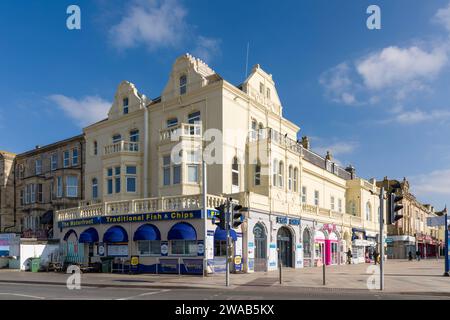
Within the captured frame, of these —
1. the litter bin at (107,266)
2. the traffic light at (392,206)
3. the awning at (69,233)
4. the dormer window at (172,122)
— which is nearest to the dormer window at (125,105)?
the dormer window at (172,122)

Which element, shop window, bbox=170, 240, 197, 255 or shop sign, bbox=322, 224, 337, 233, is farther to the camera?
shop sign, bbox=322, 224, 337, 233

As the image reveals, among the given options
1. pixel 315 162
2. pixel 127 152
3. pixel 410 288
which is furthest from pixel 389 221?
pixel 315 162

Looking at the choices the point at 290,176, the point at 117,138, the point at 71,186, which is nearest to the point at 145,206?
the point at 117,138

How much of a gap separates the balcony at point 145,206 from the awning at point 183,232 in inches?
39.9

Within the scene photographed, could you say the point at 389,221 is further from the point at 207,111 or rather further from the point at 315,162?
the point at 315,162

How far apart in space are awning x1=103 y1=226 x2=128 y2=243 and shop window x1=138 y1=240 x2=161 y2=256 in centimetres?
118

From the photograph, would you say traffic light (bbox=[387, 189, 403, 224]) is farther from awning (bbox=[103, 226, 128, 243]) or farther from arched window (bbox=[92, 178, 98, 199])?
arched window (bbox=[92, 178, 98, 199])

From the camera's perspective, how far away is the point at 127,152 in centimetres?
3406

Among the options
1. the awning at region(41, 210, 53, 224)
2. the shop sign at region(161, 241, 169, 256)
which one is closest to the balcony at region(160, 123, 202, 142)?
the shop sign at region(161, 241, 169, 256)

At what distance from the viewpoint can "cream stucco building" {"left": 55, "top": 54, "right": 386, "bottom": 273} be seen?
85.4 feet

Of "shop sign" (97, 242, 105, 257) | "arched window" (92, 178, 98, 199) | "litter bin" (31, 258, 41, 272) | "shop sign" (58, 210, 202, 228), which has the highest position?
"arched window" (92, 178, 98, 199)

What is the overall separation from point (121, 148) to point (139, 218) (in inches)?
344
